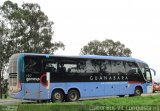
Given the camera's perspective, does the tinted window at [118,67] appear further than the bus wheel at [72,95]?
Yes

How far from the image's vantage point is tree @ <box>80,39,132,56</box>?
3105 inches

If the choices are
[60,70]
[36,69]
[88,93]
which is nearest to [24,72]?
[36,69]

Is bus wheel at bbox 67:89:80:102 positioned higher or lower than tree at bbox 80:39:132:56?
lower

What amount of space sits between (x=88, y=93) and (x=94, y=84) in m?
0.77

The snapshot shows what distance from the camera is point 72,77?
25.8 m

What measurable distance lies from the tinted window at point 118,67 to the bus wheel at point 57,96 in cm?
468

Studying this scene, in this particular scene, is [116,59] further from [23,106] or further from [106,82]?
[23,106]

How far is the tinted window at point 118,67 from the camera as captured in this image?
28.6m

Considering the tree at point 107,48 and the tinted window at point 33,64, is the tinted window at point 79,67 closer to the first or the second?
the tinted window at point 33,64

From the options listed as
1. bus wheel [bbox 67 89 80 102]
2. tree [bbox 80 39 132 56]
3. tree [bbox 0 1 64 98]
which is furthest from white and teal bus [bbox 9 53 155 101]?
tree [bbox 80 39 132 56]

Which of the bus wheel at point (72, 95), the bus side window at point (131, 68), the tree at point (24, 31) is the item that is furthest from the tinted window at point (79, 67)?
the tree at point (24, 31)

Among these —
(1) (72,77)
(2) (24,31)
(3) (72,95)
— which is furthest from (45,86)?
(2) (24,31)

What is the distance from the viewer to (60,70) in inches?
990

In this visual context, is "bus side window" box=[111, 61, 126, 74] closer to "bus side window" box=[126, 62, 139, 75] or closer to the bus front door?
"bus side window" box=[126, 62, 139, 75]
